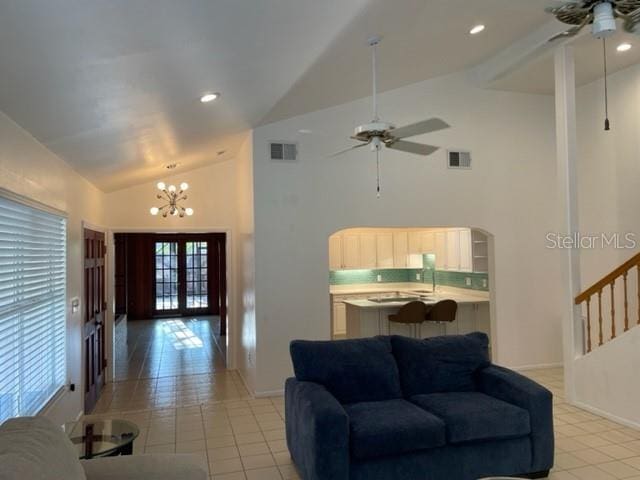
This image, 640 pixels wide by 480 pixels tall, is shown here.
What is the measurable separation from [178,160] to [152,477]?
161 inches

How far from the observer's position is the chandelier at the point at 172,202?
6.24 meters

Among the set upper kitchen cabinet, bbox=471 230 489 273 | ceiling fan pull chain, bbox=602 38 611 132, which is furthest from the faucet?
ceiling fan pull chain, bbox=602 38 611 132

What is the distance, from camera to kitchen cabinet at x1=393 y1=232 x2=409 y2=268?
8648mm

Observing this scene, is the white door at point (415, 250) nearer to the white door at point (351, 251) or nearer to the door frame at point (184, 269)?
the white door at point (351, 251)

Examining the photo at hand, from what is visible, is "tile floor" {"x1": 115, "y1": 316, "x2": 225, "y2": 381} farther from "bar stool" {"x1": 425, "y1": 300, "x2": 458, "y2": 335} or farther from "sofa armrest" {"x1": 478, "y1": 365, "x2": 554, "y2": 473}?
"sofa armrest" {"x1": 478, "y1": 365, "x2": 554, "y2": 473}

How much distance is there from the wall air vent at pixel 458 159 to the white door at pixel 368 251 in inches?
108

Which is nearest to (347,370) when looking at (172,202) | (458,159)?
(458,159)

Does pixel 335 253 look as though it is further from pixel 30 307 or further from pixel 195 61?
pixel 195 61

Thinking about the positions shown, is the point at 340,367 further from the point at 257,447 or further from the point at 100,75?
the point at 100,75

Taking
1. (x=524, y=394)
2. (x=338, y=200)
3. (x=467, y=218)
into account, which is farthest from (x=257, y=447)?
(x=467, y=218)

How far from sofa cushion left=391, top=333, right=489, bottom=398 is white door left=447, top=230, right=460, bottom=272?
3.53 m

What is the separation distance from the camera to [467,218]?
19.9 ft

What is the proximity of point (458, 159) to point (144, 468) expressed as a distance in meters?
5.13

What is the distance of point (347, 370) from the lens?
11.6ft
